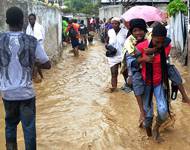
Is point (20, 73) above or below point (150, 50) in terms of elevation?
below

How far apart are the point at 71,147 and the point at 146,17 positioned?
11.2ft

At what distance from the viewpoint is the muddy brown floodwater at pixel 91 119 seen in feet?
20.2

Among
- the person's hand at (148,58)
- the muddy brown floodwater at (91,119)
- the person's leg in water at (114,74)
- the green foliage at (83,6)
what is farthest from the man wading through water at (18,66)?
the green foliage at (83,6)

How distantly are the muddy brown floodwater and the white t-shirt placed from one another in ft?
4.61

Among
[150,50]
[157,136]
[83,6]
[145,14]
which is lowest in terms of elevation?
[157,136]

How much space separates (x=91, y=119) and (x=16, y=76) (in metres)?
2.99

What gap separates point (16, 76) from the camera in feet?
15.6

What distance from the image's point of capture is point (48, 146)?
607 centimetres

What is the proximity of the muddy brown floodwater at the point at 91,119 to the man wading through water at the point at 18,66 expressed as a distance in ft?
4.03

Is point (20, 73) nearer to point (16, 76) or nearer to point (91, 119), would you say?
point (16, 76)

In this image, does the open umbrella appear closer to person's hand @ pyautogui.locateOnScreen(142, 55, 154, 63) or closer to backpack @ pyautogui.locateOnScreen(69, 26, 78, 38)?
person's hand @ pyautogui.locateOnScreen(142, 55, 154, 63)

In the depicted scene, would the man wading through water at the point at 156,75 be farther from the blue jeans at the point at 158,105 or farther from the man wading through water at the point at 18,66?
the man wading through water at the point at 18,66

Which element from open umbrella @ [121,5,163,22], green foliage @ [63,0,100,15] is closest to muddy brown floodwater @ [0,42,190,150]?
open umbrella @ [121,5,163,22]

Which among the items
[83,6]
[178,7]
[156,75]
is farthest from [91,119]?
[83,6]
